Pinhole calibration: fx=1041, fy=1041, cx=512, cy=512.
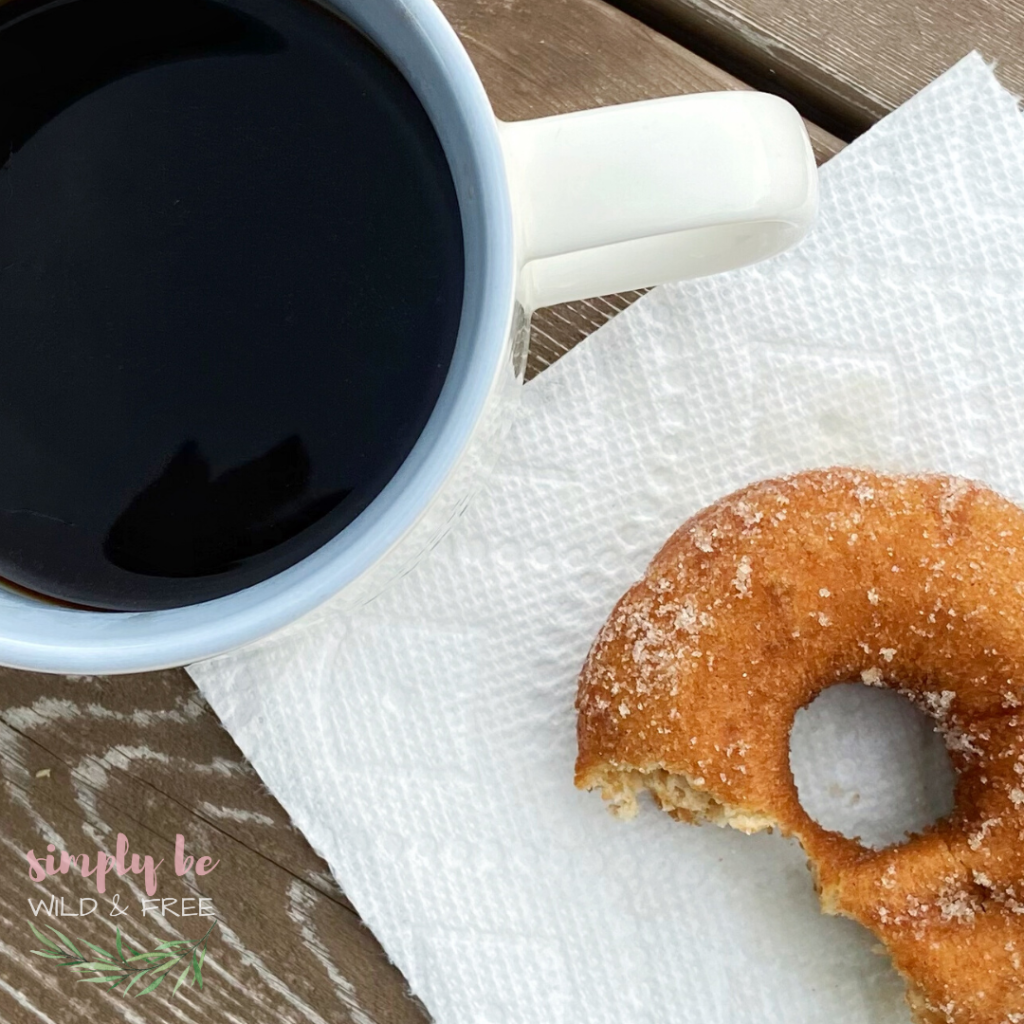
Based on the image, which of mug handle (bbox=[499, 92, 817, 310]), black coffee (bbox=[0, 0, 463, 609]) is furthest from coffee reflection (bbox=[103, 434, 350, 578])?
mug handle (bbox=[499, 92, 817, 310])

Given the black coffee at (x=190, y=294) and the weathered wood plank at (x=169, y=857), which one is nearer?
the black coffee at (x=190, y=294)

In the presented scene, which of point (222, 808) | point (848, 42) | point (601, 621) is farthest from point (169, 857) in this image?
point (848, 42)

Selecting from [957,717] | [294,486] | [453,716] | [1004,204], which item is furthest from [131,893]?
[1004,204]

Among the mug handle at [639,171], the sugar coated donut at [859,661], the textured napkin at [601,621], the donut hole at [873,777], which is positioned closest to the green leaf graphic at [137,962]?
the textured napkin at [601,621]

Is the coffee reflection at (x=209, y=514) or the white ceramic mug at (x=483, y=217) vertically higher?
the white ceramic mug at (x=483, y=217)

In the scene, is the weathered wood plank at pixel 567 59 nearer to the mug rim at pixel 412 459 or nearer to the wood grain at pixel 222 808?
the wood grain at pixel 222 808

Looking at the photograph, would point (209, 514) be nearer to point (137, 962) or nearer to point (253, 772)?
point (253, 772)

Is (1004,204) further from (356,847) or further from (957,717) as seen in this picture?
(356,847)
